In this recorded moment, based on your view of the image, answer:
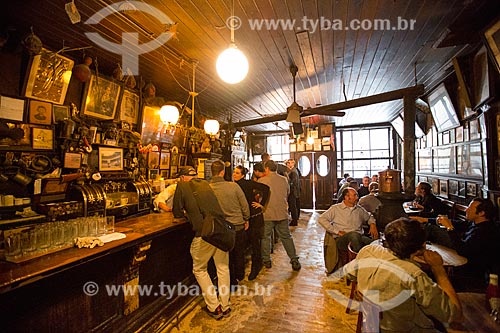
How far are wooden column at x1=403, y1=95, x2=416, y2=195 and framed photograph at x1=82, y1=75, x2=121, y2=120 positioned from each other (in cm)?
488

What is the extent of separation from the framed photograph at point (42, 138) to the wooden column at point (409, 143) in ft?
17.7

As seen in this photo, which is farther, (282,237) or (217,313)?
(282,237)

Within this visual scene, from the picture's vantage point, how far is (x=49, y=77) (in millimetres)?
3000

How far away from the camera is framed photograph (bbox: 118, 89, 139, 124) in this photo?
4.07 meters

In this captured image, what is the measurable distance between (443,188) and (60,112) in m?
7.05

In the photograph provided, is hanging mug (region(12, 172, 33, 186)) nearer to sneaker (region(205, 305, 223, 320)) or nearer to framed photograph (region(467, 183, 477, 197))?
sneaker (region(205, 305, 223, 320))

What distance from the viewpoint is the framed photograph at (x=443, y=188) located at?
212 inches

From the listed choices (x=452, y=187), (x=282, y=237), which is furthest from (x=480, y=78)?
(x=282, y=237)

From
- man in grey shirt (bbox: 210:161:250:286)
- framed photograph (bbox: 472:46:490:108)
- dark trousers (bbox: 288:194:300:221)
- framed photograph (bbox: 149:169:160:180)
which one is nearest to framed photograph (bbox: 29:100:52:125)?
framed photograph (bbox: 149:169:160:180)

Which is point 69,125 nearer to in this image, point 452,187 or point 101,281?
point 101,281

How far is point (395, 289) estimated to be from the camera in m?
1.62

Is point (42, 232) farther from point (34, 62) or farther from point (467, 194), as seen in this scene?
point (467, 194)

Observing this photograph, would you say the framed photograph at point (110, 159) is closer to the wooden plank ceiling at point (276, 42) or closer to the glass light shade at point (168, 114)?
the glass light shade at point (168, 114)

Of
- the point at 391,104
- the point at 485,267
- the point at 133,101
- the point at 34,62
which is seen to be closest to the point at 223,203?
the point at 133,101
